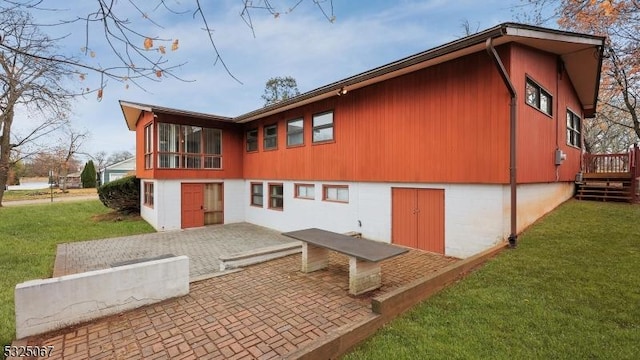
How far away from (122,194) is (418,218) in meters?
14.8

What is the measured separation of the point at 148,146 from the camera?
1352 centimetres

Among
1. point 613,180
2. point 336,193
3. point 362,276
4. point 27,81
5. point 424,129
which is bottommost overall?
point 362,276

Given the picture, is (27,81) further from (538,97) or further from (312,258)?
(538,97)

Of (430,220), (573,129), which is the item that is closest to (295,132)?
(430,220)

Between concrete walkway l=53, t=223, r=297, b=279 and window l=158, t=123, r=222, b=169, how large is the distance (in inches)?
115

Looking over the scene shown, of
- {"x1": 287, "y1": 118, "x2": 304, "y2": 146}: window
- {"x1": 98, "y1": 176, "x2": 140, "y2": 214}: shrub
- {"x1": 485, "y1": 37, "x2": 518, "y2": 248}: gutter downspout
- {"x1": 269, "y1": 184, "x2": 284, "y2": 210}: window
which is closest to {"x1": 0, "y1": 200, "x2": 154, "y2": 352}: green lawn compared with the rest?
{"x1": 98, "y1": 176, "x2": 140, "y2": 214}: shrub

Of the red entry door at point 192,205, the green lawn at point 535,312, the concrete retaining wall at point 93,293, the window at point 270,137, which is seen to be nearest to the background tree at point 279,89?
the window at point 270,137

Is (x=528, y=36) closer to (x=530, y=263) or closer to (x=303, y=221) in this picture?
(x=530, y=263)

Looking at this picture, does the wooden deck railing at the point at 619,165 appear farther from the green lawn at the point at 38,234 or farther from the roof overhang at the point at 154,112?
the green lawn at the point at 38,234

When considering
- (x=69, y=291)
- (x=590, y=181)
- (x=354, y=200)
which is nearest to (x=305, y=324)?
(x=69, y=291)

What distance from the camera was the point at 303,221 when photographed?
11.6 metres

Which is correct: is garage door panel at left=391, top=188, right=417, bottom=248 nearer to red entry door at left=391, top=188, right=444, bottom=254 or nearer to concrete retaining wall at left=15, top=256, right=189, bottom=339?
red entry door at left=391, top=188, right=444, bottom=254

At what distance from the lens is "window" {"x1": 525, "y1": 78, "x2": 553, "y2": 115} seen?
728 cm

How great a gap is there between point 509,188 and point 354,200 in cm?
433
